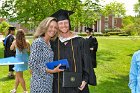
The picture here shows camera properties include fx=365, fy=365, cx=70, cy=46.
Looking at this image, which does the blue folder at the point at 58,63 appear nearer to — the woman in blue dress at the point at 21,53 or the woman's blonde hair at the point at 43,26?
the woman's blonde hair at the point at 43,26

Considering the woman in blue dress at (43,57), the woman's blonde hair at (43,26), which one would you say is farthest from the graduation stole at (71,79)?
the woman's blonde hair at (43,26)

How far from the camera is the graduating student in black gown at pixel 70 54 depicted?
5.40 meters

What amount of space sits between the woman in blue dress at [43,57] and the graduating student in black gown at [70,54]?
10cm

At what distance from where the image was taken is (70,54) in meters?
5.40

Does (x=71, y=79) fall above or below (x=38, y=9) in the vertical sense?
below

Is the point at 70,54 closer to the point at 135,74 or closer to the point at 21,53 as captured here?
the point at 135,74

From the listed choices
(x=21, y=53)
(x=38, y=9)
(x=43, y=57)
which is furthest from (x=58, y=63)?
(x=38, y=9)

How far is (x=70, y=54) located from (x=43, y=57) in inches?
16.1

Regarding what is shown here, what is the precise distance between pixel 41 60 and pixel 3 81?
7.29 m

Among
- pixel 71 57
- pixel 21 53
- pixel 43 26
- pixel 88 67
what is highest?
pixel 43 26

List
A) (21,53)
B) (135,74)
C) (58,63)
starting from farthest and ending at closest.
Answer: (21,53)
(58,63)
(135,74)

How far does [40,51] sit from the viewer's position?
17.3 ft

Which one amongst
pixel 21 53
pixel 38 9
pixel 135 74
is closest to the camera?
pixel 135 74

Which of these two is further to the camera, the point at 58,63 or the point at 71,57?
the point at 71,57
